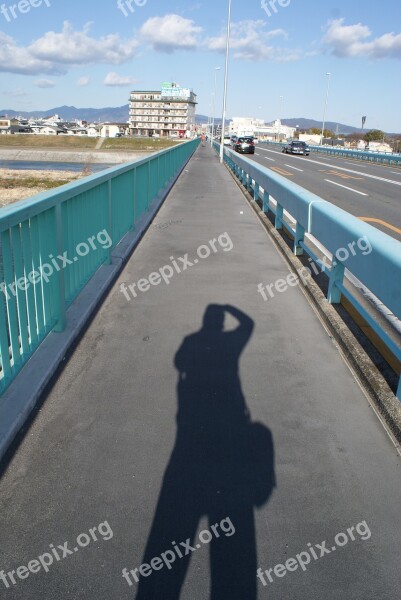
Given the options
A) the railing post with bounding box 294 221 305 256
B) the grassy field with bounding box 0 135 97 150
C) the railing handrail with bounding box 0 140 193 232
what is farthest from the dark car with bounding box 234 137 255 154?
the grassy field with bounding box 0 135 97 150

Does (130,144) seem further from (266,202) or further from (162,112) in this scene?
(266,202)

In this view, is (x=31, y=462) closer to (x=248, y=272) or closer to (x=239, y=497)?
(x=239, y=497)

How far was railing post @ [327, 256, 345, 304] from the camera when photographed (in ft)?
18.1

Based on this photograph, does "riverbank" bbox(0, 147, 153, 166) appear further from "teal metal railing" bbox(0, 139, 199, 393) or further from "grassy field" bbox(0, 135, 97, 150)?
"teal metal railing" bbox(0, 139, 199, 393)

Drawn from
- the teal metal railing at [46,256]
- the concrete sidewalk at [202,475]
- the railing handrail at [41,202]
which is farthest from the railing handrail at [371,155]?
the concrete sidewalk at [202,475]

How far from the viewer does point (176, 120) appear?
17662cm

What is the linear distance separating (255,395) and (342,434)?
27.5 inches

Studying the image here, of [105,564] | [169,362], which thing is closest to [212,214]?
[169,362]

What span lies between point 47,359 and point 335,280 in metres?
3.12

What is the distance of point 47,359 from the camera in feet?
13.2

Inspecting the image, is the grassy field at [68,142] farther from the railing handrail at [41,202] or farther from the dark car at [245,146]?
the railing handrail at [41,202]

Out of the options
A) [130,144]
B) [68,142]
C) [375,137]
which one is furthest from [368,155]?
[68,142]

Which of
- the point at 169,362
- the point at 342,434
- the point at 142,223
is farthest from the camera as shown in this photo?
the point at 142,223

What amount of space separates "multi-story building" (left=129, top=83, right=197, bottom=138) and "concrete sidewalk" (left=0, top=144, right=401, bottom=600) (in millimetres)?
173489
